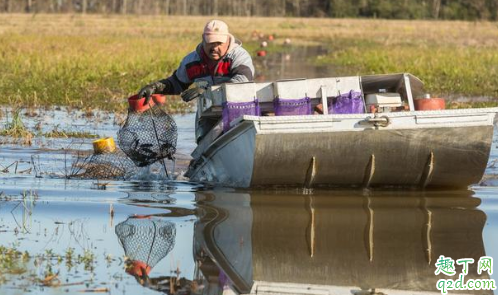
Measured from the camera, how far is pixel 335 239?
8.36 meters

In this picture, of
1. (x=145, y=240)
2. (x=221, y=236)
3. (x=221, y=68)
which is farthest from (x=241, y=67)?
(x=145, y=240)

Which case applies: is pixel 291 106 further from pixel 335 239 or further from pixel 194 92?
pixel 335 239

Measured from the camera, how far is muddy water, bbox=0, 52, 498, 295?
6973mm

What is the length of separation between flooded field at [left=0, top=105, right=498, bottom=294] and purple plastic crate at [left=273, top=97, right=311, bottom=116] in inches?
32.2

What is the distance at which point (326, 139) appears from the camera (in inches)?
373

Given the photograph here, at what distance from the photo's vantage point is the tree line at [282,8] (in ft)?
279

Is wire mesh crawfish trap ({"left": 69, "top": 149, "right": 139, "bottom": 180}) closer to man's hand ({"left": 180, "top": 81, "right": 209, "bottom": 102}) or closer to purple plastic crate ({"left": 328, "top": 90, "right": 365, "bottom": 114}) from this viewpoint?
man's hand ({"left": 180, "top": 81, "right": 209, "bottom": 102})

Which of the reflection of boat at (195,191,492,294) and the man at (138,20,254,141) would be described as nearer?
the reflection of boat at (195,191,492,294)

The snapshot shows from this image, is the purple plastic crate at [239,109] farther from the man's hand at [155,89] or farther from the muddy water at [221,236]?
the man's hand at [155,89]

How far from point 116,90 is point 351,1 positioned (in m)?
69.1

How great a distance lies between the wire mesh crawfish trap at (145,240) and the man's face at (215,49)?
1982 millimetres

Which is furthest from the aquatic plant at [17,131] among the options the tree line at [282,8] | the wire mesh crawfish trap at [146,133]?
the tree line at [282,8]

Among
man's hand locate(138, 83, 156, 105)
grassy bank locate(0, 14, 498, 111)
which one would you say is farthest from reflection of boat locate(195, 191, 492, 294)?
grassy bank locate(0, 14, 498, 111)

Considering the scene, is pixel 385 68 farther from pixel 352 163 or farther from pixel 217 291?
pixel 217 291
